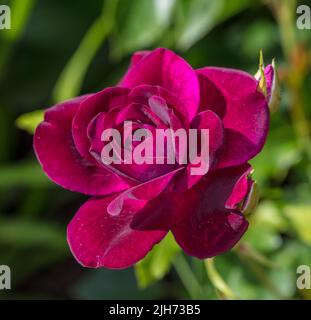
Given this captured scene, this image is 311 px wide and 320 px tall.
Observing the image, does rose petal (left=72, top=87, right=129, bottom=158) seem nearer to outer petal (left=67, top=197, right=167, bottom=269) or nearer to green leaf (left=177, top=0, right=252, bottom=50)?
outer petal (left=67, top=197, right=167, bottom=269)

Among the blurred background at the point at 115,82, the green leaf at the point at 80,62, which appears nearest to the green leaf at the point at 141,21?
the blurred background at the point at 115,82

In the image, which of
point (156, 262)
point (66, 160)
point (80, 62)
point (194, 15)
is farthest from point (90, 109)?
point (80, 62)

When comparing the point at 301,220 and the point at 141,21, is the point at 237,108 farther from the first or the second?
the point at 141,21

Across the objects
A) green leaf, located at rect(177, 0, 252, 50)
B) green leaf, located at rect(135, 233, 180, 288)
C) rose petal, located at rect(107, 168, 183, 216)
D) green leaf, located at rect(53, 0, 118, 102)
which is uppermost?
green leaf, located at rect(53, 0, 118, 102)

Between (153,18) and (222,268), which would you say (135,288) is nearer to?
(222,268)

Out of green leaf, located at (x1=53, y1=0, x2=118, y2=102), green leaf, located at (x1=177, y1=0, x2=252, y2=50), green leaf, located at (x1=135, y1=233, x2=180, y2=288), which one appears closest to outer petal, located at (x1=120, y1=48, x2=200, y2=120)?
green leaf, located at (x1=135, y1=233, x2=180, y2=288)
